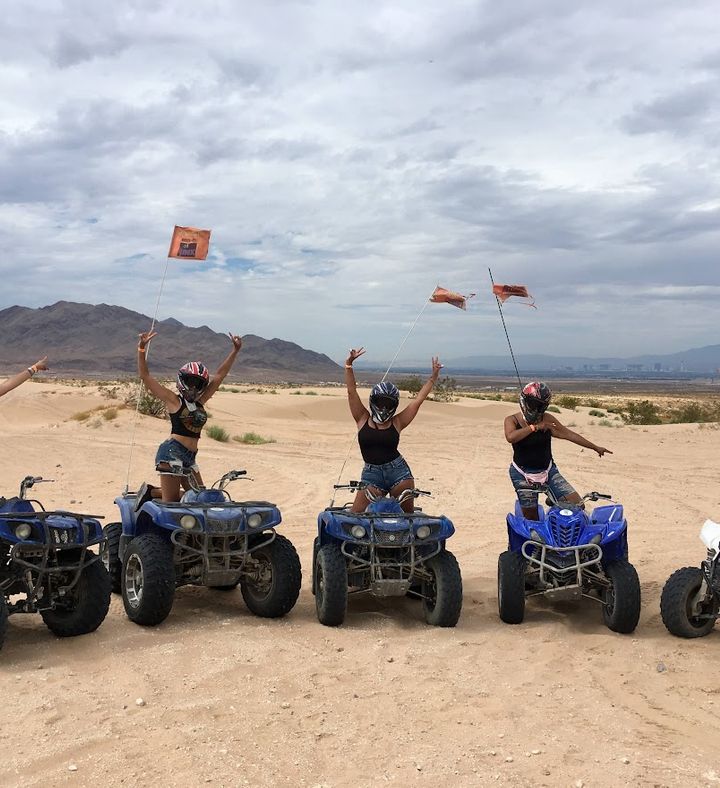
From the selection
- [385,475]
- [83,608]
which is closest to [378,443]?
[385,475]

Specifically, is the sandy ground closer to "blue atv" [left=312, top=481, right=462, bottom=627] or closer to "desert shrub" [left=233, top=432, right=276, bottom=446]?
"blue atv" [left=312, top=481, right=462, bottom=627]

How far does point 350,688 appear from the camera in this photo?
5520 mm

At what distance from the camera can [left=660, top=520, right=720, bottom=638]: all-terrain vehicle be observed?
6.59 metres

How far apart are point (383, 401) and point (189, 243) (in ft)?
11.8

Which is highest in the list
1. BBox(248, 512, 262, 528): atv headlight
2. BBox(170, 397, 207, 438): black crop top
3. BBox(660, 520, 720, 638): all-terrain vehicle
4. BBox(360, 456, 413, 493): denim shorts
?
BBox(170, 397, 207, 438): black crop top

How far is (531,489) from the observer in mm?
7668

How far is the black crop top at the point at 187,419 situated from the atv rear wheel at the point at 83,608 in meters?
1.53

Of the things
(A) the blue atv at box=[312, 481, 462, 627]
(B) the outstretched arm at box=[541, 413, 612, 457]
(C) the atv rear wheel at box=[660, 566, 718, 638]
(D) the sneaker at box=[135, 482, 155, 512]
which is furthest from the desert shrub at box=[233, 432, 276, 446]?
(C) the atv rear wheel at box=[660, 566, 718, 638]

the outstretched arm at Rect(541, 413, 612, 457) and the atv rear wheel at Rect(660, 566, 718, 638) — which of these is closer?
the atv rear wheel at Rect(660, 566, 718, 638)

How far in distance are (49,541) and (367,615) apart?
9.22 feet

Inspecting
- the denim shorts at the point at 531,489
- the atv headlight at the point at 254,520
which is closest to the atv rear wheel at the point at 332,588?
the atv headlight at the point at 254,520

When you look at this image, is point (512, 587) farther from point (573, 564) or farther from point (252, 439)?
point (252, 439)

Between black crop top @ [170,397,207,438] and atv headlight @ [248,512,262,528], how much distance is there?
109 centimetres

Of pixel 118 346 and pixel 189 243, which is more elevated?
pixel 118 346
